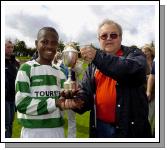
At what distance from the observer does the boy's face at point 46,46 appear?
3.28 metres

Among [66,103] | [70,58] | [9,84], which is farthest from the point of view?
[9,84]

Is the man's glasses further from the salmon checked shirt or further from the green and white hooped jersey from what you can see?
the green and white hooped jersey

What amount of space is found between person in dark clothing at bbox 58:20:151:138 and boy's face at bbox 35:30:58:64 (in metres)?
0.33

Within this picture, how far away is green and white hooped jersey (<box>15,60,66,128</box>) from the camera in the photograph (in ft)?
10.5

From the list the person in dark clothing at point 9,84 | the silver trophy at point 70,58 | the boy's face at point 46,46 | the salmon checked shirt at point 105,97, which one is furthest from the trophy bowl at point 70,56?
the person in dark clothing at point 9,84

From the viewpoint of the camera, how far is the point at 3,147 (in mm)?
3504

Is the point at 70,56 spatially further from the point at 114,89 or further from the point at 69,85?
the point at 114,89

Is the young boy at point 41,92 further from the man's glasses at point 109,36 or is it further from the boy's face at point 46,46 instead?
the man's glasses at point 109,36

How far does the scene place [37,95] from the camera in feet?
10.6

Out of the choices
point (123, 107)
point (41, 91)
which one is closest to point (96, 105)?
point (123, 107)

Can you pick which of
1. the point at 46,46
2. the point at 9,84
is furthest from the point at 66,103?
the point at 9,84

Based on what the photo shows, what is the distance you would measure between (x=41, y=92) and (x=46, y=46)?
0.38m

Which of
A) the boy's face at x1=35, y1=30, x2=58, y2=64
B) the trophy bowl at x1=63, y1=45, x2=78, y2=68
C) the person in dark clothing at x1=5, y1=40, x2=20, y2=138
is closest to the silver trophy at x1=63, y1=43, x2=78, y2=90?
the trophy bowl at x1=63, y1=45, x2=78, y2=68

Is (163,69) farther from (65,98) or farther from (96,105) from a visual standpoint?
(65,98)
